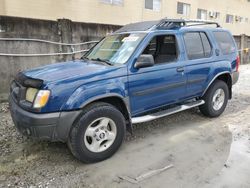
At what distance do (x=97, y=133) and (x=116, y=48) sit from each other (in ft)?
4.88

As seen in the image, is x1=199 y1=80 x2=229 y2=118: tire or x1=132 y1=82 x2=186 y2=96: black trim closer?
x1=132 y1=82 x2=186 y2=96: black trim

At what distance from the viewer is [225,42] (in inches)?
203

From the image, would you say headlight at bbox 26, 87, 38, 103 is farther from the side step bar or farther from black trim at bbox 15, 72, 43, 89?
the side step bar

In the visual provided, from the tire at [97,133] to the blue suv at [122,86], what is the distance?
0.01 meters

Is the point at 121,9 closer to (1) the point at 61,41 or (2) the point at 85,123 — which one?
(1) the point at 61,41

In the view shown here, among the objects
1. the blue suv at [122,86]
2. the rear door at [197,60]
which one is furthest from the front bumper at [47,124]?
the rear door at [197,60]

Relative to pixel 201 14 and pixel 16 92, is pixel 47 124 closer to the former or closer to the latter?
pixel 16 92

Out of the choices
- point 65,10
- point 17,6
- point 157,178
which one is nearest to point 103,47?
point 157,178

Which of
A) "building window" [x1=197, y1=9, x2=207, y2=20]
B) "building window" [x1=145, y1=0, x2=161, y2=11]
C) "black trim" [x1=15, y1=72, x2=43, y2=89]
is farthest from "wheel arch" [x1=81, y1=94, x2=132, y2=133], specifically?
"building window" [x1=197, y1=9, x2=207, y2=20]

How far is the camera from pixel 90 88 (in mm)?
3168

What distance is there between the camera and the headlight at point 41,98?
2951mm

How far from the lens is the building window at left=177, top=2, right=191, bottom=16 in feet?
62.8

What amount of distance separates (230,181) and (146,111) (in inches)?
62.9

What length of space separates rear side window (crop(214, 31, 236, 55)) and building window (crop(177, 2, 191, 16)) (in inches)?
589
